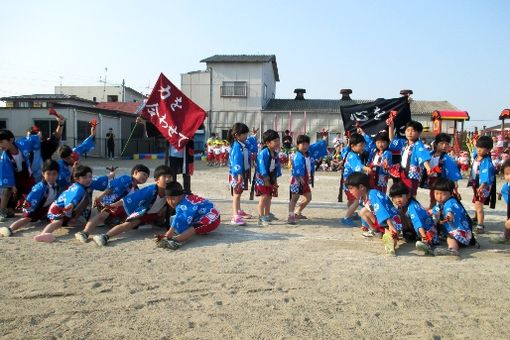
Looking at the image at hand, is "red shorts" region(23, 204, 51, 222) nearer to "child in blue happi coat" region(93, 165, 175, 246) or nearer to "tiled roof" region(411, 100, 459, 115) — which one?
"child in blue happi coat" region(93, 165, 175, 246)

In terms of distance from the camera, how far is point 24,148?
6.65 m

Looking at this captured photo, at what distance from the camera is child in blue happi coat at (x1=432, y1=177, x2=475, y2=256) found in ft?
15.8

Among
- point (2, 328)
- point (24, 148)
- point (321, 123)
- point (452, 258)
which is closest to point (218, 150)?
point (321, 123)

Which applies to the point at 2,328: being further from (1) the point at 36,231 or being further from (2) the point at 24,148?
(2) the point at 24,148

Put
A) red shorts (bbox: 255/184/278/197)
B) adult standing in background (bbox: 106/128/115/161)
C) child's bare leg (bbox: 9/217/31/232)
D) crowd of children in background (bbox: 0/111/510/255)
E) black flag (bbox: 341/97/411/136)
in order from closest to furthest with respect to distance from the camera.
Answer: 1. crowd of children in background (bbox: 0/111/510/255)
2. child's bare leg (bbox: 9/217/31/232)
3. red shorts (bbox: 255/184/278/197)
4. black flag (bbox: 341/97/411/136)
5. adult standing in background (bbox: 106/128/115/161)

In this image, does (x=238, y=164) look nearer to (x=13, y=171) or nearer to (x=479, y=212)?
(x=13, y=171)

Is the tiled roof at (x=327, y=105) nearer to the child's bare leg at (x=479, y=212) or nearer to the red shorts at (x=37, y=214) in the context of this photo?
the child's bare leg at (x=479, y=212)

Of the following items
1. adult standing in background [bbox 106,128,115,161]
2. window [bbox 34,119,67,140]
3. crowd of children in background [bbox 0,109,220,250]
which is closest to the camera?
crowd of children in background [bbox 0,109,220,250]

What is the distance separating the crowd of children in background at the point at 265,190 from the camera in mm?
5094

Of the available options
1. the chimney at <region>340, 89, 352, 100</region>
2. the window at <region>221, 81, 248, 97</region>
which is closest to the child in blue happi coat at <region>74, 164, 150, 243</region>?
the window at <region>221, 81, 248, 97</region>

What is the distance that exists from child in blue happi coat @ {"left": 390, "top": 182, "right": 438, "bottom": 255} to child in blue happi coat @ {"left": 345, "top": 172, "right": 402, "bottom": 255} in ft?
0.43

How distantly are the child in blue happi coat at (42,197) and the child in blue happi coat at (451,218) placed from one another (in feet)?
17.0

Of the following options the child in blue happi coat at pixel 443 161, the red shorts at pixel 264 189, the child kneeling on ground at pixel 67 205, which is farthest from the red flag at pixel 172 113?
the child in blue happi coat at pixel 443 161

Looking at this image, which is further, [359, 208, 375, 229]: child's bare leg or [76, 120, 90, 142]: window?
[76, 120, 90, 142]: window
